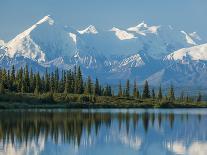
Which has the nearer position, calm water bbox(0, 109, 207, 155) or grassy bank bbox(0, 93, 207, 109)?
calm water bbox(0, 109, 207, 155)

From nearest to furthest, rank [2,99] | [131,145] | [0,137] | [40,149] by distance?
[40,149] < [131,145] < [0,137] < [2,99]

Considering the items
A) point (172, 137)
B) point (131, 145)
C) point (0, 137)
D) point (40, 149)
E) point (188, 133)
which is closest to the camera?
point (40, 149)

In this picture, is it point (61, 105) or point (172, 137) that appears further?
point (61, 105)

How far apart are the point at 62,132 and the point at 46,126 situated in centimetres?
885

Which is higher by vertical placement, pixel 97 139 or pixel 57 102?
pixel 57 102

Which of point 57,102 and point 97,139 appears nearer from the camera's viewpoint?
point 97,139

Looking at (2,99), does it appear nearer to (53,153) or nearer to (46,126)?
(46,126)

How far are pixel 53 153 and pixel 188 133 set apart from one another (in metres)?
29.9

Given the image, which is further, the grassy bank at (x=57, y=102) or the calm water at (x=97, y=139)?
the grassy bank at (x=57, y=102)

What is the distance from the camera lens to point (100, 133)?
7662cm

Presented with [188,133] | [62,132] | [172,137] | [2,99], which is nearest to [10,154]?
[62,132]

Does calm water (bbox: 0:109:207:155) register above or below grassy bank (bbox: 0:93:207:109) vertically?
below

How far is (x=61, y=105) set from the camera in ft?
541

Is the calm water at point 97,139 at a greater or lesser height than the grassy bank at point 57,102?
lesser
